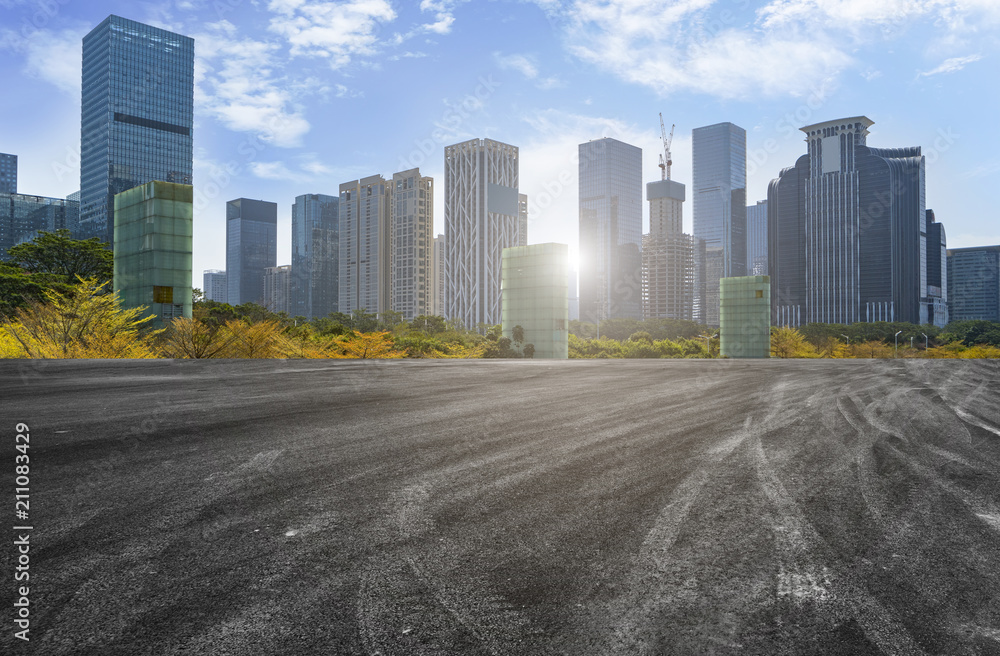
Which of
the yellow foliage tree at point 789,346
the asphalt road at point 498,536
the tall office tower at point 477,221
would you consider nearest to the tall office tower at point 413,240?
the tall office tower at point 477,221

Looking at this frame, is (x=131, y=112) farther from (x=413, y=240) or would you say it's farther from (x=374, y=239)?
(x=413, y=240)

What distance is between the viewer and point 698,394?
11.9 m

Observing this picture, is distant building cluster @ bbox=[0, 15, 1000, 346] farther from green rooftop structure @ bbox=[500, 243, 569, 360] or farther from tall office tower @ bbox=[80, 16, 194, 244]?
green rooftop structure @ bbox=[500, 243, 569, 360]

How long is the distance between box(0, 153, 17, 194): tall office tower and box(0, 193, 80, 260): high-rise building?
55.0 m

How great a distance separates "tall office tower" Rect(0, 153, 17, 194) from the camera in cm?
17525

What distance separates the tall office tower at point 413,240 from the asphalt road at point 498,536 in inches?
6818

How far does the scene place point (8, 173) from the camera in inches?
7037

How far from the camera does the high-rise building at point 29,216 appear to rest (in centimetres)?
12312

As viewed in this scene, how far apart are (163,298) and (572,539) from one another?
74.4 ft

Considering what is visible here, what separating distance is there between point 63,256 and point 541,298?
3240 centimetres

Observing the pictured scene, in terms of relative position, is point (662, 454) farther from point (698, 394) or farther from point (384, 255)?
point (384, 255)

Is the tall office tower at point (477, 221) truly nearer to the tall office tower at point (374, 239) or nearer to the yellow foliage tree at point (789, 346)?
the tall office tower at point (374, 239)

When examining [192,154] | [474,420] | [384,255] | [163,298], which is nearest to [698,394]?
[474,420]

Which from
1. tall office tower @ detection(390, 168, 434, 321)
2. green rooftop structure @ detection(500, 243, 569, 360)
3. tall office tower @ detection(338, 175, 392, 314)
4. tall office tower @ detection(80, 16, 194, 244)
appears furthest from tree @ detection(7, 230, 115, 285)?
tall office tower @ detection(338, 175, 392, 314)
